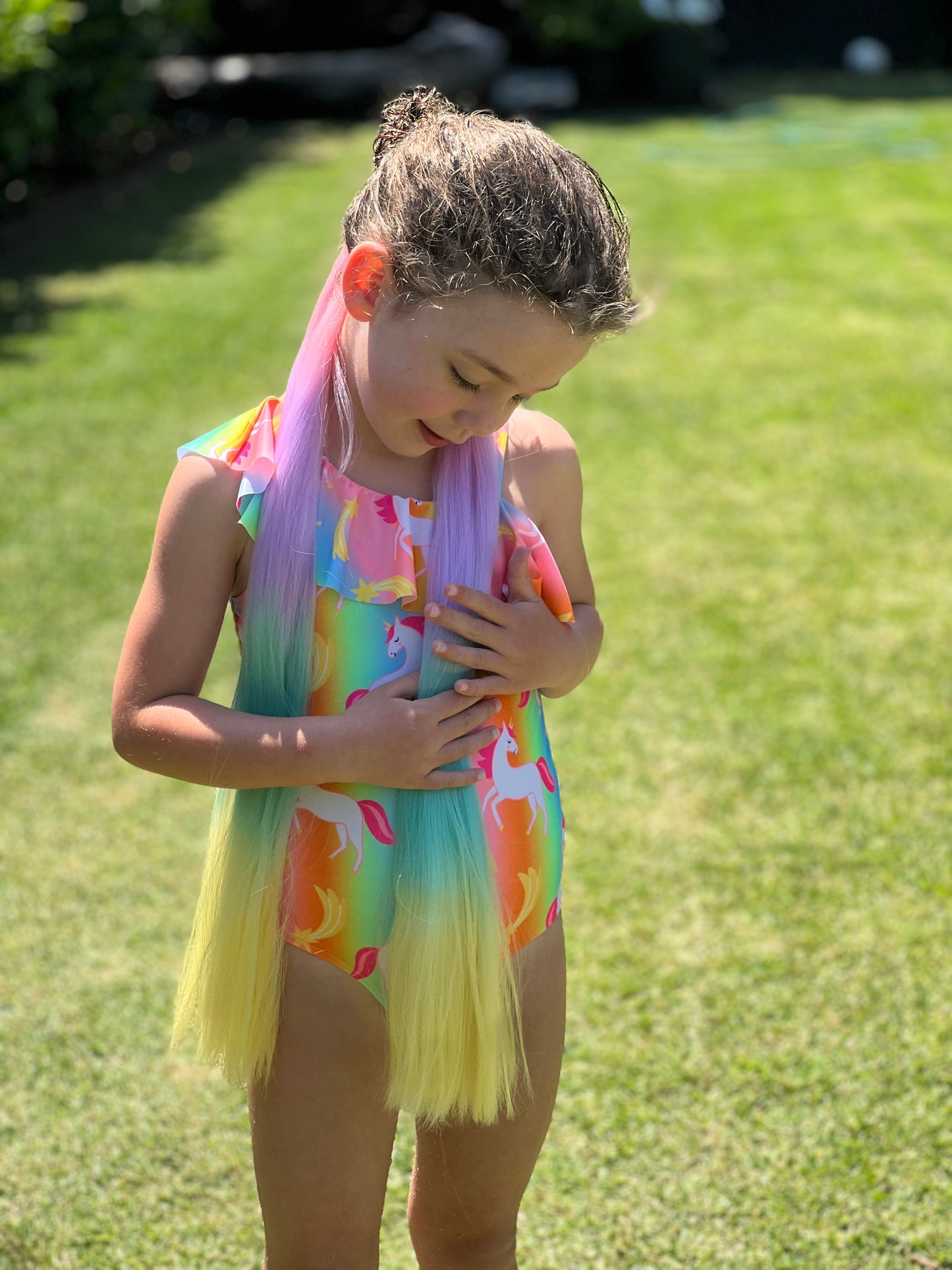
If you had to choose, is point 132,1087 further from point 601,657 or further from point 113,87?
point 113,87

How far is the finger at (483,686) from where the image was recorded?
56.6 inches

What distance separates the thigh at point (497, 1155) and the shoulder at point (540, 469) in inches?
21.2

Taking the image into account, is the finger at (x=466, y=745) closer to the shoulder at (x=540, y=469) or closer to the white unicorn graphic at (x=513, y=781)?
the white unicorn graphic at (x=513, y=781)

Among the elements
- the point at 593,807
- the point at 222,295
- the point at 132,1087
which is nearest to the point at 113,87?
the point at 222,295

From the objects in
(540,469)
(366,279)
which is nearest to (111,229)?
(540,469)

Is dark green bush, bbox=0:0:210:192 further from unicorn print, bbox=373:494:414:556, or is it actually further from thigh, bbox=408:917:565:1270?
thigh, bbox=408:917:565:1270

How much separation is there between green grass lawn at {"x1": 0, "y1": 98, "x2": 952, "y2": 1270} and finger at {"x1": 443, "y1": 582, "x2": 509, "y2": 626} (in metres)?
0.53

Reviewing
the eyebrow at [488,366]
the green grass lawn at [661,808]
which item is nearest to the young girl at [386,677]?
the eyebrow at [488,366]

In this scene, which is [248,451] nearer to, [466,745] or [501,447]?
[501,447]

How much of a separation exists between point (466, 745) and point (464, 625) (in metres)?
0.14

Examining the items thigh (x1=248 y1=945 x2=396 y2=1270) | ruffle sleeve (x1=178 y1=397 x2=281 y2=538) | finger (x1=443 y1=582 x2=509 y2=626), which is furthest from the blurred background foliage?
thigh (x1=248 y1=945 x2=396 y2=1270)

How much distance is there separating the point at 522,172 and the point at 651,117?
1328 cm

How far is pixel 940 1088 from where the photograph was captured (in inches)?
95.0

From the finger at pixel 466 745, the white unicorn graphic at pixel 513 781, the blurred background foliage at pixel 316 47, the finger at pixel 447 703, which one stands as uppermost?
the finger at pixel 447 703
